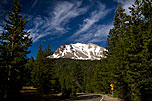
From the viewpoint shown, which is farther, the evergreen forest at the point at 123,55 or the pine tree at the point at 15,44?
the pine tree at the point at 15,44

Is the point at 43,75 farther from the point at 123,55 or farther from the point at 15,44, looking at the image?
the point at 123,55

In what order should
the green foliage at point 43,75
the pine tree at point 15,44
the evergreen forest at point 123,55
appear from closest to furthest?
the evergreen forest at point 123,55 → the pine tree at point 15,44 → the green foliage at point 43,75

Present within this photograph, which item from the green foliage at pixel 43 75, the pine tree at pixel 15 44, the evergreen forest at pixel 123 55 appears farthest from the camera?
the green foliage at pixel 43 75

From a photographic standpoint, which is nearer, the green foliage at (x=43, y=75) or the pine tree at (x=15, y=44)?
the pine tree at (x=15, y=44)

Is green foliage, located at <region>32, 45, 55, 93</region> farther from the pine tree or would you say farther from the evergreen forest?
the pine tree

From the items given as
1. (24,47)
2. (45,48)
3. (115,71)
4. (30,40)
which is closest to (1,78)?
(24,47)

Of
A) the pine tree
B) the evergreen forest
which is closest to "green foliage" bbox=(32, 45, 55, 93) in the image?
the evergreen forest

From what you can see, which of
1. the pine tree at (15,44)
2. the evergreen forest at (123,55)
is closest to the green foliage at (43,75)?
the evergreen forest at (123,55)

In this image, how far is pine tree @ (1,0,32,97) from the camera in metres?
17.5

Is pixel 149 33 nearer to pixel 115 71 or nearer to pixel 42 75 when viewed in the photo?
pixel 115 71

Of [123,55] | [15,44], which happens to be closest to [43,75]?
[15,44]

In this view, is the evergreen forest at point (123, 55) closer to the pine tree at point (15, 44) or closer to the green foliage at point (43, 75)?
the pine tree at point (15, 44)

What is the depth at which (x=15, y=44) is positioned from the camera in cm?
1834

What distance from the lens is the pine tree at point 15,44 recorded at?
17.5 meters
